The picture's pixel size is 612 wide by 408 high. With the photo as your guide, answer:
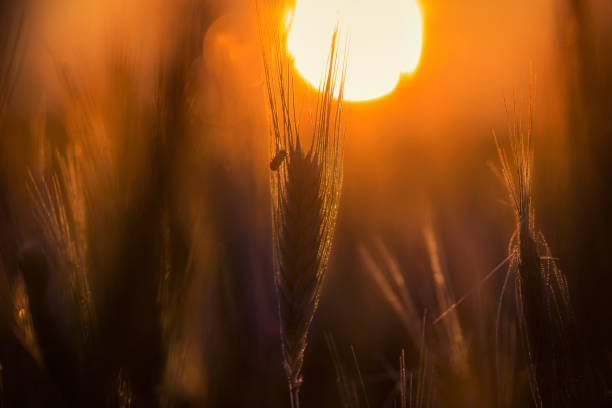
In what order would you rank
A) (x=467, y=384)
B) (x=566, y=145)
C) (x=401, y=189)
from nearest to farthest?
(x=467, y=384)
(x=566, y=145)
(x=401, y=189)

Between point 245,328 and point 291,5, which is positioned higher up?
point 291,5

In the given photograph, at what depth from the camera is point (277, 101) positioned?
951 millimetres

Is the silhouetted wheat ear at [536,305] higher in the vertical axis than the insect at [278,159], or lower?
lower

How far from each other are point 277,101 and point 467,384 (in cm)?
69

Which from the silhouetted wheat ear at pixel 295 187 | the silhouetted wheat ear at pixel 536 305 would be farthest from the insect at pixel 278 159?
the silhouetted wheat ear at pixel 536 305

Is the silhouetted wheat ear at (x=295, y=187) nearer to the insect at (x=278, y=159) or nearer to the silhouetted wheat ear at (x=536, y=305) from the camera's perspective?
the insect at (x=278, y=159)

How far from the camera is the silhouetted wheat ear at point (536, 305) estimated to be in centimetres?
83

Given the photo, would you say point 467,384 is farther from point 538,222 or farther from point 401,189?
point 401,189

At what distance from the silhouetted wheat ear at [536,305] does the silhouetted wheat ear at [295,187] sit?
1.30 ft

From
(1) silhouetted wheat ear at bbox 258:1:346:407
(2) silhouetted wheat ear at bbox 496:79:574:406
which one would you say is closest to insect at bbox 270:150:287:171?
(1) silhouetted wheat ear at bbox 258:1:346:407

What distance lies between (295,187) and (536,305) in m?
0.51

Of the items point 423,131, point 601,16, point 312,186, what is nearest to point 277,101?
point 312,186

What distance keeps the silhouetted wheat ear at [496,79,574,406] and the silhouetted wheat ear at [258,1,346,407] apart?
395 mm

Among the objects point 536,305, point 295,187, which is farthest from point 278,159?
point 536,305
